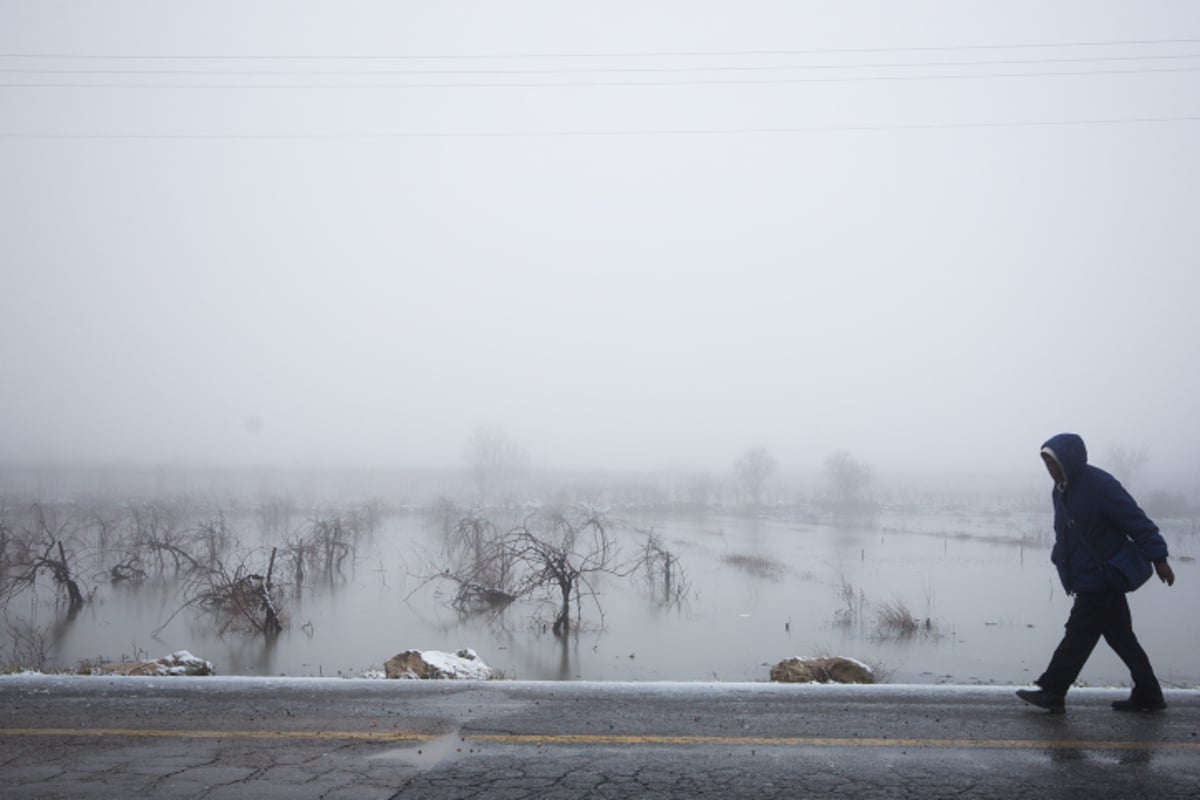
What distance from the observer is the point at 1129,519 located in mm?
5098

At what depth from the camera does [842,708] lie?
5156 mm

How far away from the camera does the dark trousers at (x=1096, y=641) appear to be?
5020 mm

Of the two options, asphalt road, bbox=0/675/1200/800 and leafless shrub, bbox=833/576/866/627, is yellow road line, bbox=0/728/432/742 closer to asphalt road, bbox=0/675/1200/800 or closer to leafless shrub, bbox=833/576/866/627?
asphalt road, bbox=0/675/1200/800

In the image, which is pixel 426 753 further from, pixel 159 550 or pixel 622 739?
pixel 159 550

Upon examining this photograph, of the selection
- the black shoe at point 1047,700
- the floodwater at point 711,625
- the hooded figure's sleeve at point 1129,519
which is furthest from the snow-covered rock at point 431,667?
the hooded figure's sleeve at point 1129,519

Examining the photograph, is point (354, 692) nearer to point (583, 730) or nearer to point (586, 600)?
point (583, 730)

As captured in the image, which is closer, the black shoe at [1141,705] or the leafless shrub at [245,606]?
the black shoe at [1141,705]

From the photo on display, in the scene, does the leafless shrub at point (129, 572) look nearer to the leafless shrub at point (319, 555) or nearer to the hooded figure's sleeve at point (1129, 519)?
the leafless shrub at point (319, 555)

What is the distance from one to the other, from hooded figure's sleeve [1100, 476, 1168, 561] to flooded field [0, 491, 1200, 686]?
26.7 feet

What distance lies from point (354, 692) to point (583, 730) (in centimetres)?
184

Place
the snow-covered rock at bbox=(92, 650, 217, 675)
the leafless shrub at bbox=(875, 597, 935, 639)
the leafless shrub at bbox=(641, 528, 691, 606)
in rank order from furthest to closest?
the leafless shrub at bbox=(641, 528, 691, 606)
the leafless shrub at bbox=(875, 597, 935, 639)
the snow-covered rock at bbox=(92, 650, 217, 675)

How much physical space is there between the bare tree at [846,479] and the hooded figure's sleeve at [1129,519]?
5919 cm

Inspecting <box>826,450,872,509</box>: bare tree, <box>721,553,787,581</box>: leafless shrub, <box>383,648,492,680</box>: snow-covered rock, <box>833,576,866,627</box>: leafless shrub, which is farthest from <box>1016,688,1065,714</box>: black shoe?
<box>826,450,872,509</box>: bare tree

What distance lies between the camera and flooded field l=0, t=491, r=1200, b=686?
15.2 metres
